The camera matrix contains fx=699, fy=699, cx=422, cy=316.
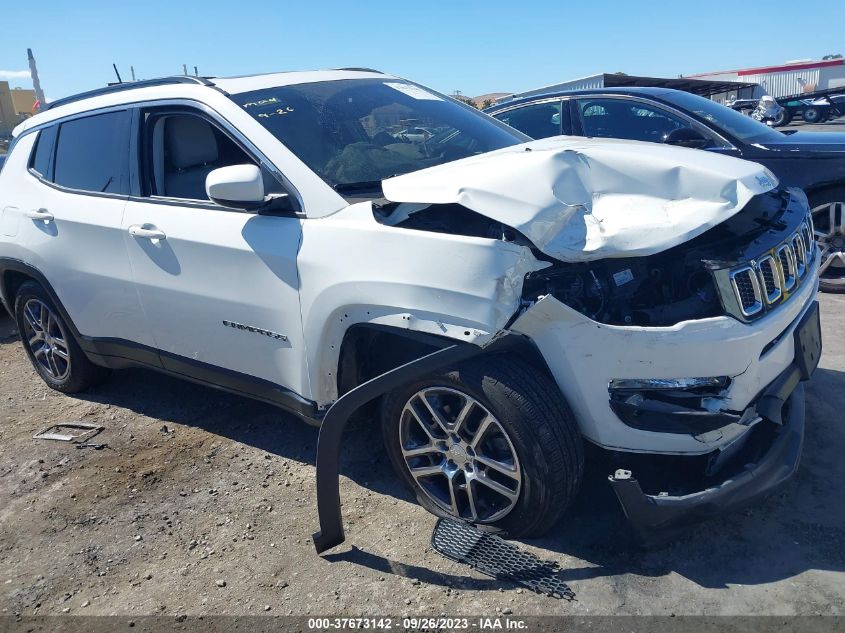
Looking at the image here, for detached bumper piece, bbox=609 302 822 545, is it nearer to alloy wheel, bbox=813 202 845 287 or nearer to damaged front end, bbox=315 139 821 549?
damaged front end, bbox=315 139 821 549

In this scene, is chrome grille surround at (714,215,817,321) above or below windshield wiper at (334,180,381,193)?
below

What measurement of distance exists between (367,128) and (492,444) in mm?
1827

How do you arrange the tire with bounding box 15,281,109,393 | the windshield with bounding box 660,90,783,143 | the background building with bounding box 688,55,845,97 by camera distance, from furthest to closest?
the background building with bounding box 688,55,845,97, the windshield with bounding box 660,90,783,143, the tire with bounding box 15,281,109,393

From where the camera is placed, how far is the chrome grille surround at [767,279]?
8.17 ft

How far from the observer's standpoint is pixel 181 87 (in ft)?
12.0

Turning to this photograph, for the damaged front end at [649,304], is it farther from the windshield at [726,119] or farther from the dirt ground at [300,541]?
the windshield at [726,119]

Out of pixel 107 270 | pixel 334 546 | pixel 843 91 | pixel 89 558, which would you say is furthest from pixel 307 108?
pixel 843 91

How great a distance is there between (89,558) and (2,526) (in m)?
0.68

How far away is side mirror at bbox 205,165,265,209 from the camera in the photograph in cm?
298

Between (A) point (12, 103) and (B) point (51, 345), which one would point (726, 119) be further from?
(A) point (12, 103)

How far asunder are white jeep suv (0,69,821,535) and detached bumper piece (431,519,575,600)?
82 mm

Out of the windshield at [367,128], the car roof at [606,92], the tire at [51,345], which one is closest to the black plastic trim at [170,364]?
the tire at [51,345]

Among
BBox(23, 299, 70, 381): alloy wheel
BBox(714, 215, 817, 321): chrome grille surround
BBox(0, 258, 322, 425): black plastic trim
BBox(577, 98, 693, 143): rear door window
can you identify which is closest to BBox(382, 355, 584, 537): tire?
BBox(0, 258, 322, 425): black plastic trim

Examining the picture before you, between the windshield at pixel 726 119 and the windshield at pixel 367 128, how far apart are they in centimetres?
271
